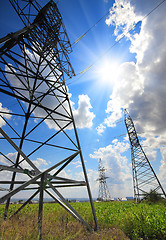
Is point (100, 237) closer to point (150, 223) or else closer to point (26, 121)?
point (150, 223)

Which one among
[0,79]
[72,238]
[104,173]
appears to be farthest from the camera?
[104,173]

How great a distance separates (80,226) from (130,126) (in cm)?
1467

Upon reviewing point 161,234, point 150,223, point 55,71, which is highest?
point 55,71

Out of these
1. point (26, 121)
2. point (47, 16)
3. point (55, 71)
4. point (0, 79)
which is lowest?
point (26, 121)

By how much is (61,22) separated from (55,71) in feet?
12.2

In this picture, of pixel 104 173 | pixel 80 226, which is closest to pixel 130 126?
pixel 80 226

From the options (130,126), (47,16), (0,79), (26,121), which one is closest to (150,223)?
(26,121)

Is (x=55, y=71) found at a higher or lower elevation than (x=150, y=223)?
higher

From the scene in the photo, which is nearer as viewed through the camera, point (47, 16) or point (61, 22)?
point (47, 16)

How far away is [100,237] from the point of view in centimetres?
386

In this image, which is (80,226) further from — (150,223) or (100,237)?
(150,223)

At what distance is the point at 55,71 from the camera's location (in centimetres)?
712

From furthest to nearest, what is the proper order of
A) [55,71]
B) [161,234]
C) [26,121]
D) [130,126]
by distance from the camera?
[130,126], [55,71], [26,121], [161,234]

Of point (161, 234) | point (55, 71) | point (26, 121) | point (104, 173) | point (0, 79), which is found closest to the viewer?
point (161, 234)
